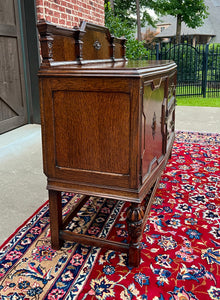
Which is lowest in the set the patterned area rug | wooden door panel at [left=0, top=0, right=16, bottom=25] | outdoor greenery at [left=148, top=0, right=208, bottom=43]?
the patterned area rug

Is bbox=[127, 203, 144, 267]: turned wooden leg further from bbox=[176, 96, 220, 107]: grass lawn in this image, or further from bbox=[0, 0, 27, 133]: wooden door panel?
bbox=[176, 96, 220, 107]: grass lawn

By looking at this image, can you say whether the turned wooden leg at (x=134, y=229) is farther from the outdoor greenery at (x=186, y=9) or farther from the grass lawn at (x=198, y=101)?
the outdoor greenery at (x=186, y=9)

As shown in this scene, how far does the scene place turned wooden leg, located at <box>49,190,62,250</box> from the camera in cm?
183

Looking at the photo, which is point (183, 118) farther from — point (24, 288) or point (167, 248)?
point (24, 288)

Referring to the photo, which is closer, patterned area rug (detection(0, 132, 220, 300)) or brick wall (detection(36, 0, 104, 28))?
patterned area rug (detection(0, 132, 220, 300))

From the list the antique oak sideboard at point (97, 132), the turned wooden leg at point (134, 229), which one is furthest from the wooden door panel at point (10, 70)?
the turned wooden leg at point (134, 229)

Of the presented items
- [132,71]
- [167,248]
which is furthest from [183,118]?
[132,71]

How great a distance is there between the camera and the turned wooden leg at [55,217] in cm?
183

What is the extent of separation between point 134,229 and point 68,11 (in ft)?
13.8

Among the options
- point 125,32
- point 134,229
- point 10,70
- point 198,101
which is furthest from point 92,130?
point 198,101

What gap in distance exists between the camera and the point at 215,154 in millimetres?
3811

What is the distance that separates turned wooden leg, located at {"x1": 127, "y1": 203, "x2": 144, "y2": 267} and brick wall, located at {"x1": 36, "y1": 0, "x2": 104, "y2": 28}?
3628 mm

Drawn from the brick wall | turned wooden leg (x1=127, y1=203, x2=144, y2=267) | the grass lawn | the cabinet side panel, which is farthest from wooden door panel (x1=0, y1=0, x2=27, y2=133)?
the grass lawn

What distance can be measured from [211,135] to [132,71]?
11.5 feet
